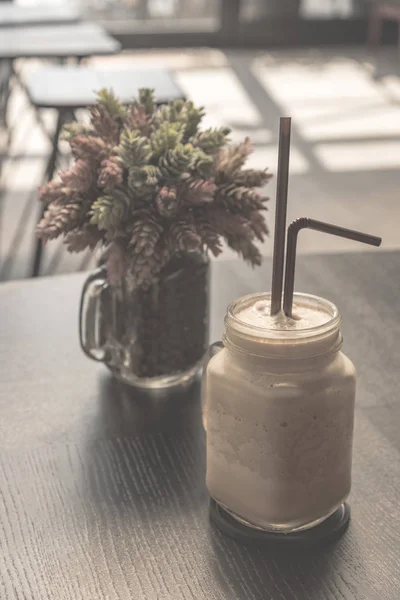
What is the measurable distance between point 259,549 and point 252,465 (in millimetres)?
74

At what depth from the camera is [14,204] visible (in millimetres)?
3760

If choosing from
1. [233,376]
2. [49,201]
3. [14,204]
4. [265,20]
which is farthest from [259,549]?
[265,20]

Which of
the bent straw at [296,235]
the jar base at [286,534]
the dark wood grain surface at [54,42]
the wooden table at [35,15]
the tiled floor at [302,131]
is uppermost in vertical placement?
the bent straw at [296,235]

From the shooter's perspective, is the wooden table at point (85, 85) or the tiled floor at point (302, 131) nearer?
the wooden table at point (85, 85)

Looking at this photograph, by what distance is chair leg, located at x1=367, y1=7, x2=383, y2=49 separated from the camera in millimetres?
7031

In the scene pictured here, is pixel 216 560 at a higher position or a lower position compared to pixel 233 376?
lower

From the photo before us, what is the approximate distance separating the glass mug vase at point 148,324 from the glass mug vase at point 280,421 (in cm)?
23

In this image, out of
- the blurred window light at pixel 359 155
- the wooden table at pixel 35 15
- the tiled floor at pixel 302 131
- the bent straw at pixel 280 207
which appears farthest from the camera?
the blurred window light at pixel 359 155

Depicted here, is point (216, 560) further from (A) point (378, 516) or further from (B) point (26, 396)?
(B) point (26, 396)

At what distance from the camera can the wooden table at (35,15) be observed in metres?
4.07

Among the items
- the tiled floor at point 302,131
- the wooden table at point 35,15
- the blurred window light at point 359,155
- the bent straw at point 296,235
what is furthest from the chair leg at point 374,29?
the bent straw at point 296,235

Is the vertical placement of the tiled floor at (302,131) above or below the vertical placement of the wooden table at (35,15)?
below

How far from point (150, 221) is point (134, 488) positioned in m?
0.26

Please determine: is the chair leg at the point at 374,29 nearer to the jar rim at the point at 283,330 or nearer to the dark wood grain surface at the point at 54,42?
the dark wood grain surface at the point at 54,42
